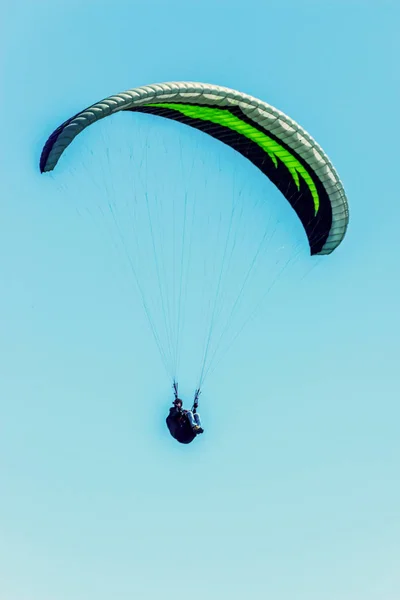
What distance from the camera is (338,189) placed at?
25234 mm

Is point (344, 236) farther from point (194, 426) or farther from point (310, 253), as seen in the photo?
point (194, 426)

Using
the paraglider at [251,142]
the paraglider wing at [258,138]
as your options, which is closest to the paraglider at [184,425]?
the paraglider at [251,142]

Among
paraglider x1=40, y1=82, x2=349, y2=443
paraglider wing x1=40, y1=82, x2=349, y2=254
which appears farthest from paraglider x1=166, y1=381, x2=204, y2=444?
paraglider wing x1=40, y1=82, x2=349, y2=254

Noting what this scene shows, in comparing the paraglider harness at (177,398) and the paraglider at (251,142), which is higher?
the paraglider at (251,142)

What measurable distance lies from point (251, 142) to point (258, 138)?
0.47m

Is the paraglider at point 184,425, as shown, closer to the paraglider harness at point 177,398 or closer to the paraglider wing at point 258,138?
the paraglider harness at point 177,398

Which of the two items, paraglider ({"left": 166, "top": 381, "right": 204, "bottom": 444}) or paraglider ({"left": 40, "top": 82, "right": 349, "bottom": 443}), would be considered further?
paraglider ({"left": 166, "top": 381, "right": 204, "bottom": 444})

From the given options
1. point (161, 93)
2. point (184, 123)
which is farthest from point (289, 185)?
point (161, 93)

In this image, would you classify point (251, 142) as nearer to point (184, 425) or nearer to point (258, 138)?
point (258, 138)

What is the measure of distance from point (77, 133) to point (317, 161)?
570 centimetres

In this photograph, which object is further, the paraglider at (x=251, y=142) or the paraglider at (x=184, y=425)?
the paraglider at (x=184, y=425)

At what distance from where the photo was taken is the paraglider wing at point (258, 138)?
21.8 metres

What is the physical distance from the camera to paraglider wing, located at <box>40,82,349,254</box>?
2178cm

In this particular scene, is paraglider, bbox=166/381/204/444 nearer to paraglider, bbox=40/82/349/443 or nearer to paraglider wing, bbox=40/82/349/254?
paraglider, bbox=40/82/349/443
